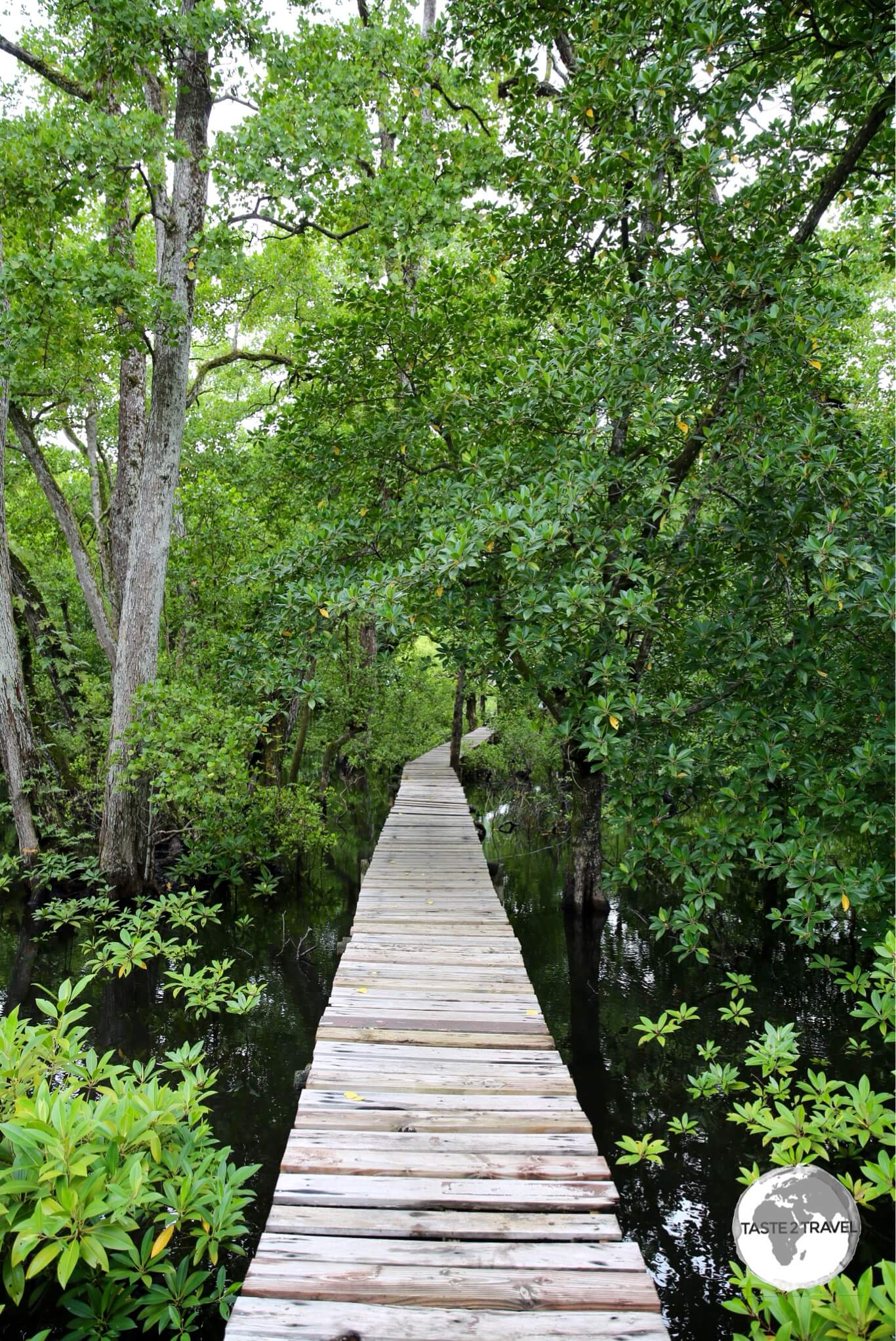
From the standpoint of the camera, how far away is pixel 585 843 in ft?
25.9

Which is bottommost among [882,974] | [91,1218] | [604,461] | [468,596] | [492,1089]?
[492,1089]

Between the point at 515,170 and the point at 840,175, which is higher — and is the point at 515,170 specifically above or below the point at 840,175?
above

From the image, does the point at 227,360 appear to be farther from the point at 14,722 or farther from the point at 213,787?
the point at 213,787

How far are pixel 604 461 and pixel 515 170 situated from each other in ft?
8.67

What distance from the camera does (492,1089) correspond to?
3.37 m

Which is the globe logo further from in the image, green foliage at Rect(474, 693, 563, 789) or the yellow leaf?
green foliage at Rect(474, 693, 563, 789)

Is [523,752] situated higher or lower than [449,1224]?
higher

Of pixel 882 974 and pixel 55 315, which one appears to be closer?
pixel 882 974

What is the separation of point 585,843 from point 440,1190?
546 centimetres

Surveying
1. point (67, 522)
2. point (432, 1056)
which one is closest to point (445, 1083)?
point (432, 1056)

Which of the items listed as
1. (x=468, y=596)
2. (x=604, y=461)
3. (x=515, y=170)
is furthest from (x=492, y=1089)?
(x=515, y=170)

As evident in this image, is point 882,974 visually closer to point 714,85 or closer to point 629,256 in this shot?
point 714,85

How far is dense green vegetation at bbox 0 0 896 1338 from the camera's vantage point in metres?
3.46

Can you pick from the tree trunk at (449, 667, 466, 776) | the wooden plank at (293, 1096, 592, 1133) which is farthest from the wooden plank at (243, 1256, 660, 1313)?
the tree trunk at (449, 667, 466, 776)
